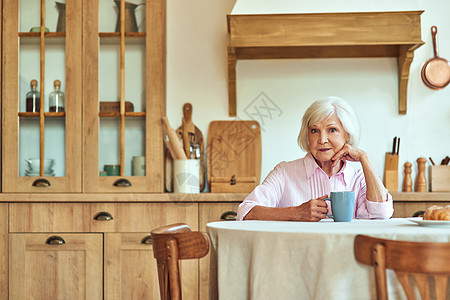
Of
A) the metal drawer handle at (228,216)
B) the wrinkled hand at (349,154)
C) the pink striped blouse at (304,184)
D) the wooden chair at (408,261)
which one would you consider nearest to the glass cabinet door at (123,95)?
the metal drawer handle at (228,216)

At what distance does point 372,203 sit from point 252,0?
1454 mm

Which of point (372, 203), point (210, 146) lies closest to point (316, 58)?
point (210, 146)

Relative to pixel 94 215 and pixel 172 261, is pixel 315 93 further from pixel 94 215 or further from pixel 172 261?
pixel 172 261

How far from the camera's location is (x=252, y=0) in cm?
297

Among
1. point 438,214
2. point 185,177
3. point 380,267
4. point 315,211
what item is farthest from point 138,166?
point 380,267

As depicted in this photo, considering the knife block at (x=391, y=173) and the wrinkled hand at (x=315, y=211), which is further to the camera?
the knife block at (x=391, y=173)

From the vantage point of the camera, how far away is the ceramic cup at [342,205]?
5.76ft

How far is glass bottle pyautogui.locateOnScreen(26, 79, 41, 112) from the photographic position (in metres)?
3.21

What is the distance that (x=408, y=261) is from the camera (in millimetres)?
1126

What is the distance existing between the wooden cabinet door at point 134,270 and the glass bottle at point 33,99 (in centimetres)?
90

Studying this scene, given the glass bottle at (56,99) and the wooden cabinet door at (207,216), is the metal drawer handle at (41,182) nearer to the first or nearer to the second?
the glass bottle at (56,99)

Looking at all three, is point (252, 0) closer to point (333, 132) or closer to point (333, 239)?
point (333, 132)

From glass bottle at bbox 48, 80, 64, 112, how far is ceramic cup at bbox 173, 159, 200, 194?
2.49 feet

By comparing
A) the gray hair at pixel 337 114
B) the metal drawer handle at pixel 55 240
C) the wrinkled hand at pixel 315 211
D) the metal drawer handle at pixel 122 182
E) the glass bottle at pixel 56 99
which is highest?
the glass bottle at pixel 56 99
